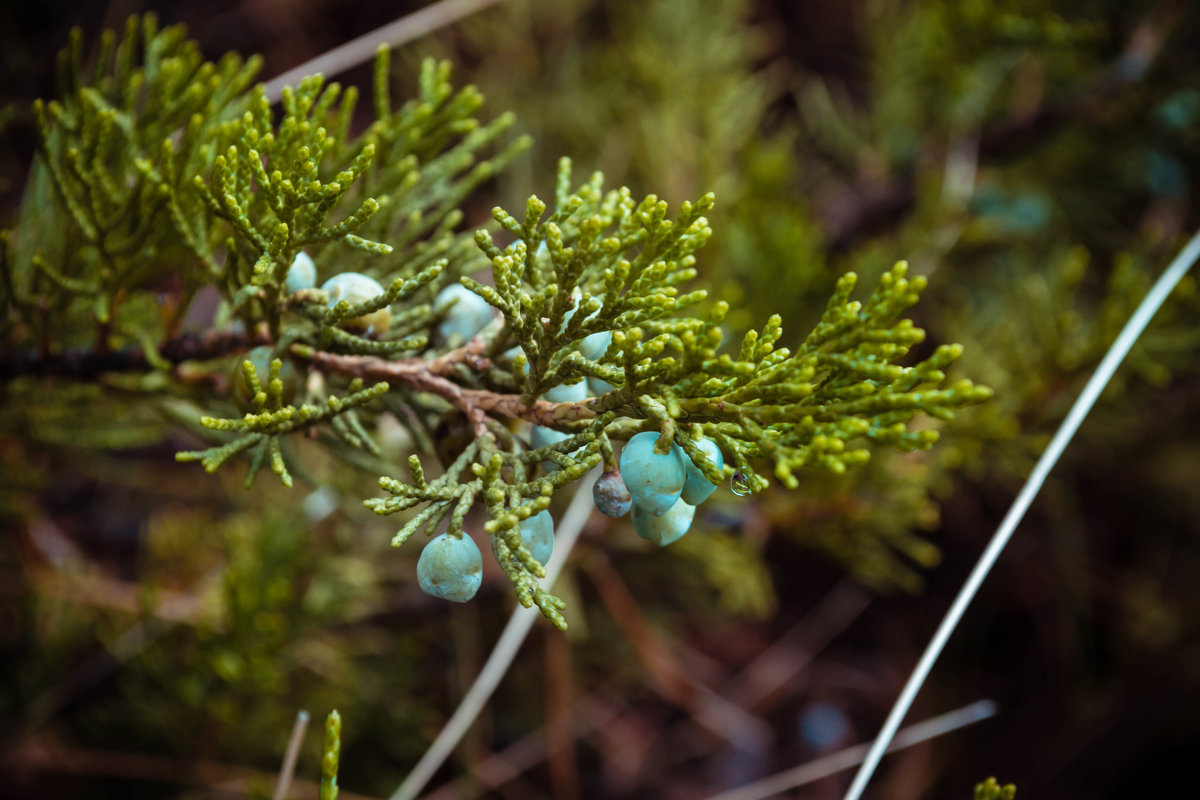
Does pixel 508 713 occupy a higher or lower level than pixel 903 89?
lower

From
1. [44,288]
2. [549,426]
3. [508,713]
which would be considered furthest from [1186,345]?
[44,288]

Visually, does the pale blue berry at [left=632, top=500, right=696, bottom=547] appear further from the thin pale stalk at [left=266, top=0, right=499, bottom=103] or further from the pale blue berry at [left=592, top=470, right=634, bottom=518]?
the thin pale stalk at [left=266, top=0, right=499, bottom=103]

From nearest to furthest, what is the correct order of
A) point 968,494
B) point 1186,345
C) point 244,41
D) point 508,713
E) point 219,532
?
point 1186,345
point 219,532
point 508,713
point 968,494
point 244,41

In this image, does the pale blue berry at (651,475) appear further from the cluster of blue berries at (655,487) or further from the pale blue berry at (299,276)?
the pale blue berry at (299,276)

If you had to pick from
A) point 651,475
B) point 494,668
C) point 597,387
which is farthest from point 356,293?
point 494,668

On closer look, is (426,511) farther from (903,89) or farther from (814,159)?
(814,159)

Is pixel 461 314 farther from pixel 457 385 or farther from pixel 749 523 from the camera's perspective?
pixel 749 523
